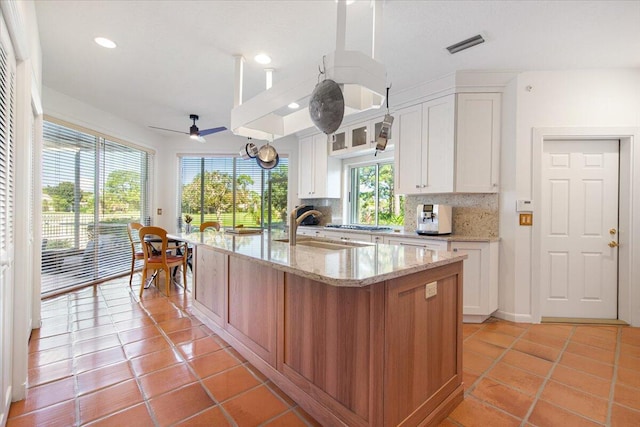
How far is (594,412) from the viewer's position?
1.70 metres

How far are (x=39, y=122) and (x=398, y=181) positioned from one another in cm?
367

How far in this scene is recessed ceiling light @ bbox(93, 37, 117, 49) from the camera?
2.53 metres

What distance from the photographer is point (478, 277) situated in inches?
119

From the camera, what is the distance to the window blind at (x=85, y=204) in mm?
3713

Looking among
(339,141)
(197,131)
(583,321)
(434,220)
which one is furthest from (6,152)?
(583,321)

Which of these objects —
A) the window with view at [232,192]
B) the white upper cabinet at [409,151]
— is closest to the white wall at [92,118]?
the window with view at [232,192]

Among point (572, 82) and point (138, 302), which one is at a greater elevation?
point (572, 82)

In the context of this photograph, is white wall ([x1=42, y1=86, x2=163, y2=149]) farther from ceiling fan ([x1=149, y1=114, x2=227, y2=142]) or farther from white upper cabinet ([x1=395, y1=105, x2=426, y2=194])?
white upper cabinet ([x1=395, y1=105, x2=426, y2=194])

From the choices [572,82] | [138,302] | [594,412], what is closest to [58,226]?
[138,302]

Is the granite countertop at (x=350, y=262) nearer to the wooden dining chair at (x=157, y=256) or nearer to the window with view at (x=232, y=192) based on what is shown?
the wooden dining chair at (x=157, y=256)

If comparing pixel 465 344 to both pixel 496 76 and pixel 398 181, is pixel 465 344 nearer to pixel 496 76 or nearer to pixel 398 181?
pixel 398 181

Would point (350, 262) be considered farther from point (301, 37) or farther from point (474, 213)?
point (474, 213)

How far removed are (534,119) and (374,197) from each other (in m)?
2.29

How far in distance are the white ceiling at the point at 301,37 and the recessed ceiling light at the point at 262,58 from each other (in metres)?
0.06
